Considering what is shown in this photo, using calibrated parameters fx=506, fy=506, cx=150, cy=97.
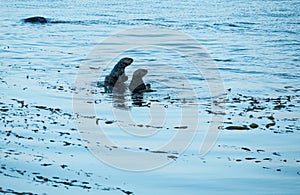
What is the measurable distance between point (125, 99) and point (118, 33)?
13.8 metres

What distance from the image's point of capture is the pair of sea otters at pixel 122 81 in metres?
11.0

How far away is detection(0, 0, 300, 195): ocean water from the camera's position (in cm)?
575

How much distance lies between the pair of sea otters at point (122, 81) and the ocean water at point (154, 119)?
35 cm

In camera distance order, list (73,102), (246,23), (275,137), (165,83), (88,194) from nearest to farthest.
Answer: (88,194), (275,137), (73,102), (165,83), (246,23)

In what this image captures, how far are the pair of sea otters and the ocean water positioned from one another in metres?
0.35

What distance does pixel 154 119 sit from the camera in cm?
847

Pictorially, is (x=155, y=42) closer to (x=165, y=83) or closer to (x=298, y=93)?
(x=165, y=83)

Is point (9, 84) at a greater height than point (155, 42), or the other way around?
point (155, 42)

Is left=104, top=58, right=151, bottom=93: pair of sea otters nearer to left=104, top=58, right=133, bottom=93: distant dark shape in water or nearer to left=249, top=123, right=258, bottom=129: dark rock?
left=104, top=58, right=133, bottom=93: distant dark shape in water

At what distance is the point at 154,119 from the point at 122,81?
3.50 m

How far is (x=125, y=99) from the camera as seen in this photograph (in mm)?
10109

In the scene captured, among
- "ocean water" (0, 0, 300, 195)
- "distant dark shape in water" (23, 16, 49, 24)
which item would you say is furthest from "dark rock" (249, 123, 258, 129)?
"distant dark shape in water" (23, 16, 49, 24)

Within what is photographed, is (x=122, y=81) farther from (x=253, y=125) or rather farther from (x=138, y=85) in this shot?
(x=253, y=125)

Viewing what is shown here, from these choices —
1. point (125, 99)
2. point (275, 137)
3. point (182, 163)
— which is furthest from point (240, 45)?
point (182, 163)
